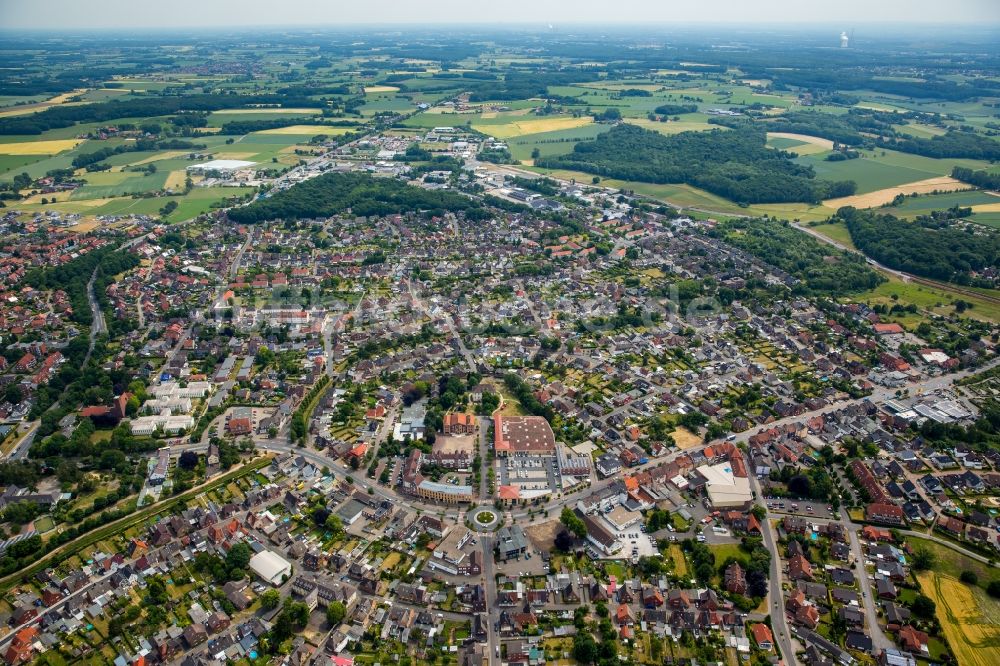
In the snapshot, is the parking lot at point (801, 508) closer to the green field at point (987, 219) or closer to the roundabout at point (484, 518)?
the roundabout at point (484, 518)

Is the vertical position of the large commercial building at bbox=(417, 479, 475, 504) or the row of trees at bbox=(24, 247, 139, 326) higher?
the row of trees at bbox=(24, 247, 139, 326)

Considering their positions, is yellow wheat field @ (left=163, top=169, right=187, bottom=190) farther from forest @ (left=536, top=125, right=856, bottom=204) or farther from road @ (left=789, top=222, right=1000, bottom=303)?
road @ (left=789, top=222, right=1000, bottom=303)

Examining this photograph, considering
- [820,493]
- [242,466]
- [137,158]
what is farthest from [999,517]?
[137,158]

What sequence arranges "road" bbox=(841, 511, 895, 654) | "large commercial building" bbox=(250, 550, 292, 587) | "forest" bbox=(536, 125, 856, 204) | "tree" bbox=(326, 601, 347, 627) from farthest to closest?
"forest" bbox=(536, 125, 856, 204), "large commercial building" bbox=(250, 550, 292, 587), "tree" bbox=(326, 601, 347, 627), "road" bbox=(841, 511, 895, 654)

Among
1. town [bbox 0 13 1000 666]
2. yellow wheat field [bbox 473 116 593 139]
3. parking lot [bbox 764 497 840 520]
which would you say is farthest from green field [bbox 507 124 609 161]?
parking lot [bbox 764 497 840 520]

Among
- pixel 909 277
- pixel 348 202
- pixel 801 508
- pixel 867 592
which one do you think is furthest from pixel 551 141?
pixel 867 592

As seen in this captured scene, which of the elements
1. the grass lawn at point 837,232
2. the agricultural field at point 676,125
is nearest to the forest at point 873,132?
Result: the agricultural field at point 676,125

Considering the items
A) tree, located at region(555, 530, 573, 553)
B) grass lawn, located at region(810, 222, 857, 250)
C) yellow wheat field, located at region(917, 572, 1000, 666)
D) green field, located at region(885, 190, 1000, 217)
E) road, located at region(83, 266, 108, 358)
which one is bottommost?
yellow wheat field, located at region(917, 572, 1000, 666)
